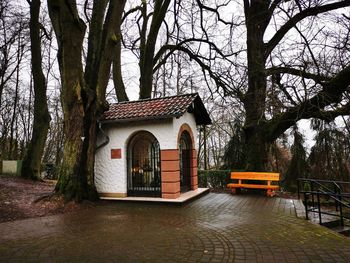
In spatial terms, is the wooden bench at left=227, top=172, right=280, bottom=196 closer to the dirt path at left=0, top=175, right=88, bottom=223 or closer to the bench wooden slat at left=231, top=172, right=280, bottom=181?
the bench wooden slat at left=231, top=172, right=280, bottom=181

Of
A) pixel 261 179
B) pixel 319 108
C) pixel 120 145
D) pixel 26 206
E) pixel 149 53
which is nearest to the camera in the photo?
pixel 319 108

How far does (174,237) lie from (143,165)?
5831 millimetres

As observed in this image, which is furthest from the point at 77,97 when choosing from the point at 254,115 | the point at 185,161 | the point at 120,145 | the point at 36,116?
the point at 36,116

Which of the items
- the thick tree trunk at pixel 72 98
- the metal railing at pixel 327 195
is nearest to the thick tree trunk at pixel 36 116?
the thick tree trunk at pixel 72 98

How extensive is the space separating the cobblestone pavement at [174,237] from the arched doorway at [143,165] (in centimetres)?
214

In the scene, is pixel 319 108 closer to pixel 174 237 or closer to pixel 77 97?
pixel 174 237

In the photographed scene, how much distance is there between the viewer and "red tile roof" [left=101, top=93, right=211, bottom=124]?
10766 mm

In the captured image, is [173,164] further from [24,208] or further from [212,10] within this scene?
[212,10]

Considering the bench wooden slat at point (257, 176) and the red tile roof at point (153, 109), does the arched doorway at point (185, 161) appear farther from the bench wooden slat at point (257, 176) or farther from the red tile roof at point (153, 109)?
the bench wooden slat at point (257, 176)

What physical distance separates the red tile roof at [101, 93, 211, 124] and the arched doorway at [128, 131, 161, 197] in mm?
868

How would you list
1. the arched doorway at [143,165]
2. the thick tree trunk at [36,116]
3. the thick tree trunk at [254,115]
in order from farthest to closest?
the thick tree trunk at [36,116] < the thick tree trunk at [254,115] < the arched doorway at [143,165]

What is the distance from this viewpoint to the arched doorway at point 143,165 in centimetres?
1152

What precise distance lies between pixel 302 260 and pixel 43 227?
5.97 m

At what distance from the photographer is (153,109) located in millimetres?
11477
